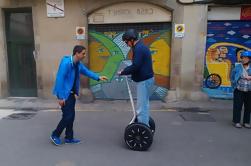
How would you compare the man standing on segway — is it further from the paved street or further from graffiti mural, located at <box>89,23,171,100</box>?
graffiti mural, located at <box>89,23,171,100</box>

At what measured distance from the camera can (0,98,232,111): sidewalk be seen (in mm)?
7312

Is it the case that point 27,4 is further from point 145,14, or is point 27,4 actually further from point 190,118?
point 190,118

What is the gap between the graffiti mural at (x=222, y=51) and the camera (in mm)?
7848

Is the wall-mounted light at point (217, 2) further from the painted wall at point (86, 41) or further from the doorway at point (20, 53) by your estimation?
the doorway at point (20, 53)

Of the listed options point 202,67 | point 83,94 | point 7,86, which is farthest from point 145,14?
point 7,86

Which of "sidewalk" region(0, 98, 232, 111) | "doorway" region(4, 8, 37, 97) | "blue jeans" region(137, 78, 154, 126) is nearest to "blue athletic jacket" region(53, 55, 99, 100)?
"blue jeans" region(137, 78, 154, 126)

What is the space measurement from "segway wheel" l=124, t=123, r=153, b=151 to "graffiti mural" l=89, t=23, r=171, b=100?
13.0 feet

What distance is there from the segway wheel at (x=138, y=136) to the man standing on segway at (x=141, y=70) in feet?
0.52

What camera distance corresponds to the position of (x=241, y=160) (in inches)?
158

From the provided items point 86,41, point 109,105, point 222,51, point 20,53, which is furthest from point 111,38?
point 222,51

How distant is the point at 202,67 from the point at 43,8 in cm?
511

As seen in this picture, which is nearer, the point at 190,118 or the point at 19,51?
A: the point at 190,118

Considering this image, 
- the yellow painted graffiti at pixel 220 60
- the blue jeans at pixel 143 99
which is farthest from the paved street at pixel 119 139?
the yellow painted graffiti at pixel 220 60

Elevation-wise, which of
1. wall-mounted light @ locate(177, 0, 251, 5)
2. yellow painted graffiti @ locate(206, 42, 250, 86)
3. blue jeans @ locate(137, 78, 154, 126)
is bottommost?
blue jeans @ locate(137, 78, 154, 126)
